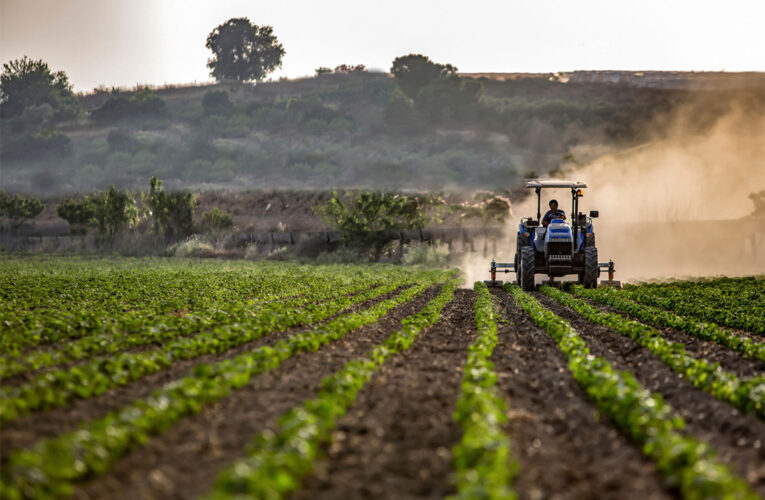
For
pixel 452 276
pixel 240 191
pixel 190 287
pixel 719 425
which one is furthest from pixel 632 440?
pixel 240 191

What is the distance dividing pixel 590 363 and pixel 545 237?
48.6 ft

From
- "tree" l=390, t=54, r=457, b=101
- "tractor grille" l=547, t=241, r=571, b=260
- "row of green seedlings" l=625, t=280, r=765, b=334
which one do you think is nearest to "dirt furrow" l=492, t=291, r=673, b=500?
"row of green seedlings" l=625, t=280, r=765, b=334

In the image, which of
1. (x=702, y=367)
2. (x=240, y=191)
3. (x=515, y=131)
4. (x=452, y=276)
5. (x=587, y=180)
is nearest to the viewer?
(x=702, y=367)

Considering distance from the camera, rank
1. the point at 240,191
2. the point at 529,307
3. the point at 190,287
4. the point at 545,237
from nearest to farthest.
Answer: the point at 529,307 < the point at 545,237 < the point at 190,287 < the point at 240,191

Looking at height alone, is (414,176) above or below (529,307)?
above

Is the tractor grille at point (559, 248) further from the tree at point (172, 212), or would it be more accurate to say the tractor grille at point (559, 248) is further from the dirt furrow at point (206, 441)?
the tree at point (172, 212)

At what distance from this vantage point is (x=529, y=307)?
73.1 ft

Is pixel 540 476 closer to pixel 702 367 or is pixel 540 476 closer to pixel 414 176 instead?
pixel 702 367

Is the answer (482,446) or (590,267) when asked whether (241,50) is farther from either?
(482,446)

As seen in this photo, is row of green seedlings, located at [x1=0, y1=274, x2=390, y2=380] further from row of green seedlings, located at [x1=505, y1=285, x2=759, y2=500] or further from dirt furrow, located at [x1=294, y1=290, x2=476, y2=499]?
row of green seedlings, located at [x1=505, y1=285, x2=759, y2=500]

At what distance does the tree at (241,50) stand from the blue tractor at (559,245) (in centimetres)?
12005

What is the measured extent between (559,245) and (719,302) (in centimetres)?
550

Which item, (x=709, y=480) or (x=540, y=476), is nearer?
(x=709, y=480)

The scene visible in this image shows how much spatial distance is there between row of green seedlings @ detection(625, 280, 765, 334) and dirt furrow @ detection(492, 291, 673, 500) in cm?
884
